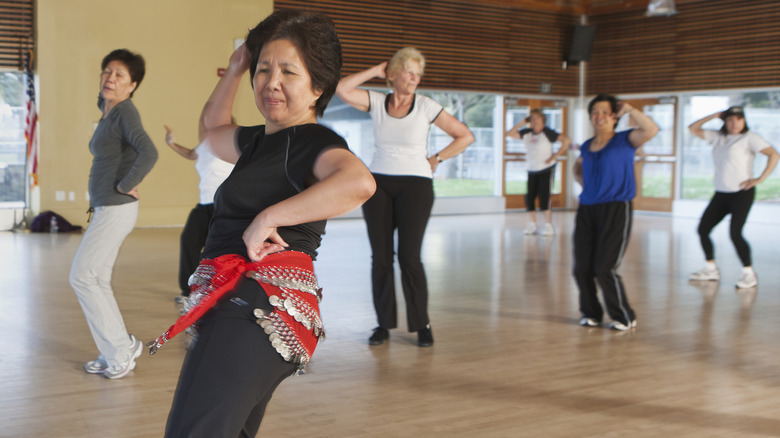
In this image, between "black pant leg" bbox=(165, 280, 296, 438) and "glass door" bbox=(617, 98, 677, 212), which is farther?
"glass door" bbox=(617, 98, 677, 212)

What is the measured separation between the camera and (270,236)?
1.69 m

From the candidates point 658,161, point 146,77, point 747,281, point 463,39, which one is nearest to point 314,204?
point 747,281

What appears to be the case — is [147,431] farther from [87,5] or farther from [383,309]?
[87,5]

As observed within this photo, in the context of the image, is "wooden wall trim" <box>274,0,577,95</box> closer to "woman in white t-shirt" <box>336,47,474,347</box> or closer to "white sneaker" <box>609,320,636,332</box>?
"woman in white t-shirt" <box>336,47,474,347</box>

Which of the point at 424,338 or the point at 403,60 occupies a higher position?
the point at 403,60

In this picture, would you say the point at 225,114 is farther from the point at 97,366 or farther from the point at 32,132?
the point at 32,132

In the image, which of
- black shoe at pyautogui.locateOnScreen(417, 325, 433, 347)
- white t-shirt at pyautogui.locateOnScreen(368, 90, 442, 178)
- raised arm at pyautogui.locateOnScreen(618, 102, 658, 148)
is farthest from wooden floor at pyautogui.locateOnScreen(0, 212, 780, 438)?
raised arm at pyautogui.locateOnScreen(618, 102, 658, 148)

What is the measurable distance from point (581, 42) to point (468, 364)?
1224cm

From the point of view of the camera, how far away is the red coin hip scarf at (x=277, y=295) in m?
1.67

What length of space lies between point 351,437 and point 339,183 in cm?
181

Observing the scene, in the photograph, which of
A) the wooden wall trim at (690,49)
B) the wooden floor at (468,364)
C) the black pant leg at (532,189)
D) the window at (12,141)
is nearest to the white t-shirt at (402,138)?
the wooden floor at (468,364)

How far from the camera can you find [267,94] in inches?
70.9

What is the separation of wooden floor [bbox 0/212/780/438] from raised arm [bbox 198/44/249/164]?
5.08ft

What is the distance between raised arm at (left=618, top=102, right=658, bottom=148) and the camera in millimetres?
4977
